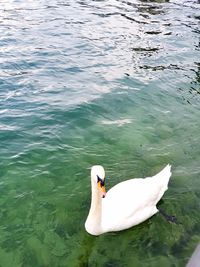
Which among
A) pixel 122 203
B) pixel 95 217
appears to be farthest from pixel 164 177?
pixel 95 217

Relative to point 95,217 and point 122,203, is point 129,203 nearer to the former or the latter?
point 122,203

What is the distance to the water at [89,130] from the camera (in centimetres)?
724

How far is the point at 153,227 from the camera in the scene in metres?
7.71

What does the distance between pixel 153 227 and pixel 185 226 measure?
0.63m

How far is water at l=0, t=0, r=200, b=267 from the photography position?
23.7 feet

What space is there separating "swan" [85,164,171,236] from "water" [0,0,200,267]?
28 cm

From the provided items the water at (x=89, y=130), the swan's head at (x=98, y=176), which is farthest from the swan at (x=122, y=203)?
the water at (x=89, y=130)

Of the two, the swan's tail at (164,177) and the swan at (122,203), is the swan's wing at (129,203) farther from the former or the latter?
the swan's tail at (164,177)

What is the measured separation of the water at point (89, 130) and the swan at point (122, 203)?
0.28 metres

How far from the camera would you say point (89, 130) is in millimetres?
10797

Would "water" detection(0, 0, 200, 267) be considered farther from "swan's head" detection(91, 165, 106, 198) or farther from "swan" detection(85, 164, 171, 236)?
"swan's head" detection(91, 165, 106, 198)

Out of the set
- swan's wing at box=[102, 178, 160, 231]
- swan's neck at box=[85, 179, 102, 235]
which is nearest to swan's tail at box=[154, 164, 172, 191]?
swan's wing at box=[102, 178, 160, 231]

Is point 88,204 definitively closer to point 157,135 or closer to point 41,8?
point 157,135

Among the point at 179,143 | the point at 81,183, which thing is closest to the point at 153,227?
the point at 81,183
